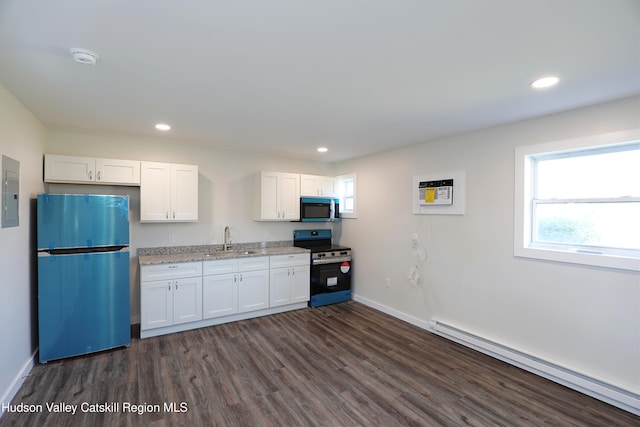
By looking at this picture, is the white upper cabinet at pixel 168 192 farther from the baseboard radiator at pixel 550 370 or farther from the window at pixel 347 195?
the baseboard radiator at pixel 550 370

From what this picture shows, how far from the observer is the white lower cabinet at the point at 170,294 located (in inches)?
138

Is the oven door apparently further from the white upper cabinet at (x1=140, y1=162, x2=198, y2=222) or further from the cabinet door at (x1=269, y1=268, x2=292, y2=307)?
the white upper cabinet at (x1=140, y1=162, x2=198, y2=222)

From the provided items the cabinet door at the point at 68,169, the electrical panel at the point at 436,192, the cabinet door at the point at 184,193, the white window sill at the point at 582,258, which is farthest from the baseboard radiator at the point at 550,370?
the cabinet door at the point at 68,169

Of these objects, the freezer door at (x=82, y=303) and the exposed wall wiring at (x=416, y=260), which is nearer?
the freezer door at (x=82, y=303)

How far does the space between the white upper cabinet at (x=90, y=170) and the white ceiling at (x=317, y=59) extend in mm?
487

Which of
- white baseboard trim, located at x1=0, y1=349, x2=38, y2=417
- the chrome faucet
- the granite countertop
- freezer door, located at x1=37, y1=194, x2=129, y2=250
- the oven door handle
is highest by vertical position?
freezer door, located at x1=37, y1=194, x2=129, y2=250

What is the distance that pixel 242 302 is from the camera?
13.5ft

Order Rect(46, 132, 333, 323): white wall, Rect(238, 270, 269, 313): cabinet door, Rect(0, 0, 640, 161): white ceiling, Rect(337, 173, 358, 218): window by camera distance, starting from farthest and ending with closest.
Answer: Rect(337, 173, 358, 218): window < Rect(238, 270, 269, 313): cabinet door < Rect(46, 132, 333, 323): white wall < Rect(0, 0, 640, 161): white ceiling

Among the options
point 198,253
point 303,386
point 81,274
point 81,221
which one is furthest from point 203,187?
point 303,386

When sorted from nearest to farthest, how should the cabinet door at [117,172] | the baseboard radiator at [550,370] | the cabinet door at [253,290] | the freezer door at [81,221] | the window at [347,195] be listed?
the baseboard radiator at [550,370] → the freezer door at [81,221] → the cabinet door at [117,172] → the cabinet door at [253,290] → the window at [347,195]

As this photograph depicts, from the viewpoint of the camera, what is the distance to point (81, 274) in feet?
9.98

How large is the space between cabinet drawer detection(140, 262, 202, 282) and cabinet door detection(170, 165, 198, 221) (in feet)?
2.05

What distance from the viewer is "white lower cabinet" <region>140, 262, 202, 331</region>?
3506 mm

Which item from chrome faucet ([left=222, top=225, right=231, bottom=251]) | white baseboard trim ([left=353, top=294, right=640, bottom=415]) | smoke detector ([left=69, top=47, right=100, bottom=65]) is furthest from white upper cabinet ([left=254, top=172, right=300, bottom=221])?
smoke detector ([left=69, top=47, right=100, bottom=65])
